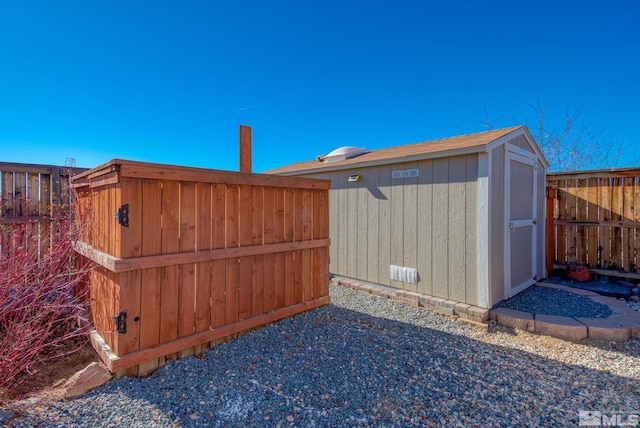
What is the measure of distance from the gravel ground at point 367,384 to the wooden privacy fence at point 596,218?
2644 millimetres

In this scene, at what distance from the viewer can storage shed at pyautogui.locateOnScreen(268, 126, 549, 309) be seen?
3449 mm

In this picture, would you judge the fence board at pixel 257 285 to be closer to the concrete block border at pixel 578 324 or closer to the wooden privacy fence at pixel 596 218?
the concrete block border at pixel 578 324

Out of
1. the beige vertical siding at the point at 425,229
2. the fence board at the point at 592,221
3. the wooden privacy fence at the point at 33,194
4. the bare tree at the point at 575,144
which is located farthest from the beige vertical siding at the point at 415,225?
the bare tree at the point at 575,144

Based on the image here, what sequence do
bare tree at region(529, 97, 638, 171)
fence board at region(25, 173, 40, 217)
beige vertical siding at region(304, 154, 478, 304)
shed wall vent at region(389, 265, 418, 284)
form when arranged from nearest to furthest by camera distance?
beige vertical siding at region(304, 154, 478, 304) → fence board at region(25, 173, 40, 217) → shed wall vent at region(389, 265, 418, 284) → bare tree at region(529, 97, 638, 171)

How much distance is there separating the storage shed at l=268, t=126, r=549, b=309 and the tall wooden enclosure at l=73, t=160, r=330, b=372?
5.41ft

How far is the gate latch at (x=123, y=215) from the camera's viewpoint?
6.50ft

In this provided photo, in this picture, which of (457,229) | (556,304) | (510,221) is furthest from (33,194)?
(556,304)

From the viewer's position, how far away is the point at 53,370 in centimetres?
229

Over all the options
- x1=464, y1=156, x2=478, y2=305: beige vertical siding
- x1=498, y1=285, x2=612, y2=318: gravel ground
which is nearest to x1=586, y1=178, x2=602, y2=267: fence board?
x1=498, y1=285, x2=612, y2=318: gravel ground

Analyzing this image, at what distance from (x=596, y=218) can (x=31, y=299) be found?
25.2ft

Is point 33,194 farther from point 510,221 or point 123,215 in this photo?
point 510,221

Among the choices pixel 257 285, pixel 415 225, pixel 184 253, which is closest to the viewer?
pixel 184 253

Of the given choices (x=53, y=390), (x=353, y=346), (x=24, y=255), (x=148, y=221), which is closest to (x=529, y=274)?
(x=353, y=346)

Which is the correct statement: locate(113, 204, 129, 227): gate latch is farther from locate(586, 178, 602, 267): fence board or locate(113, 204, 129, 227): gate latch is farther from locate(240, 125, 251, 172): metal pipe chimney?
locate(586, 178, 602, 267): fence board
